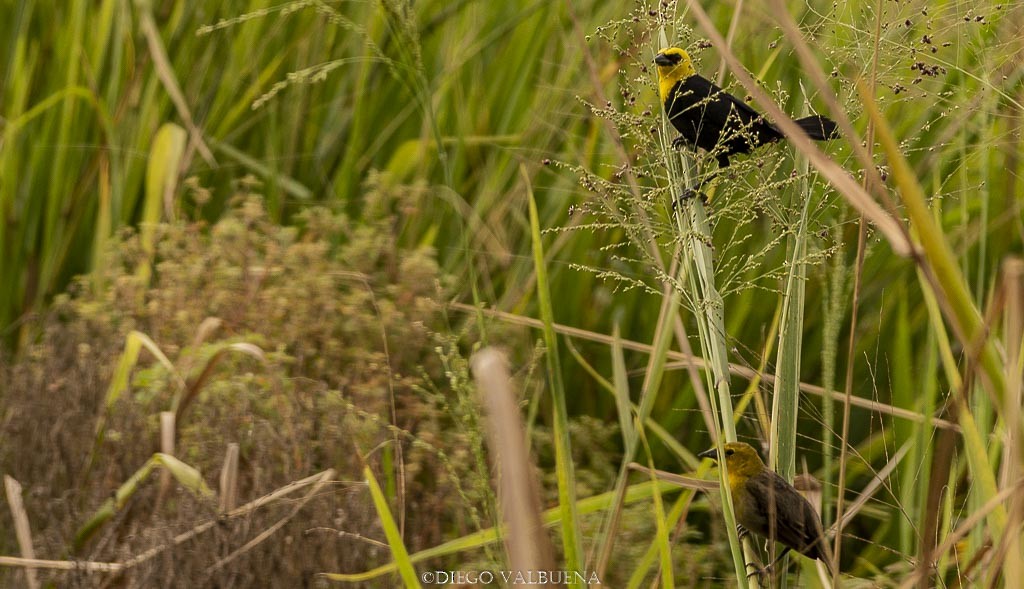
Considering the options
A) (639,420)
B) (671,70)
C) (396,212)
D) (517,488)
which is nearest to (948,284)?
(517,488)

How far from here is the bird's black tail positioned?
1.37 m

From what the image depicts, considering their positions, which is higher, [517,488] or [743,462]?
[517,488]

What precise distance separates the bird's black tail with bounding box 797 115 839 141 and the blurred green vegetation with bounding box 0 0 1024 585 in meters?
0.61

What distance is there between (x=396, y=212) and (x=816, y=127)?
1897 mm

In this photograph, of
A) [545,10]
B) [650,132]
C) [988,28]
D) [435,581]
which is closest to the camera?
[650,132]

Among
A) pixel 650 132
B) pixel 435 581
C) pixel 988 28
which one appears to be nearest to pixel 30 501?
pixel 435 581

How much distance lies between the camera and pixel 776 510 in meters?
1.20

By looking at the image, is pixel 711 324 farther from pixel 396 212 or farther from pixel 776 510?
pixel 396 212

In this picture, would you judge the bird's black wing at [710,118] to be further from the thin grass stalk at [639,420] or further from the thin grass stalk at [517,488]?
the thin grass stalk at [517,488]

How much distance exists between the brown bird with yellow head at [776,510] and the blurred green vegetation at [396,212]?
2.14 feet

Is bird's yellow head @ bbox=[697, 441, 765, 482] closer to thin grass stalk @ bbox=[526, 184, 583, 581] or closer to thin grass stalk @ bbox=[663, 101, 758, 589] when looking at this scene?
thin grass stalk @ bbox=[663, 101, 758, 589]

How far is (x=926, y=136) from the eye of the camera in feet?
8.20

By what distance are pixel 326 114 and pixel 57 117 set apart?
0.74m

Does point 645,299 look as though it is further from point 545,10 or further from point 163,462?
point 163,462
